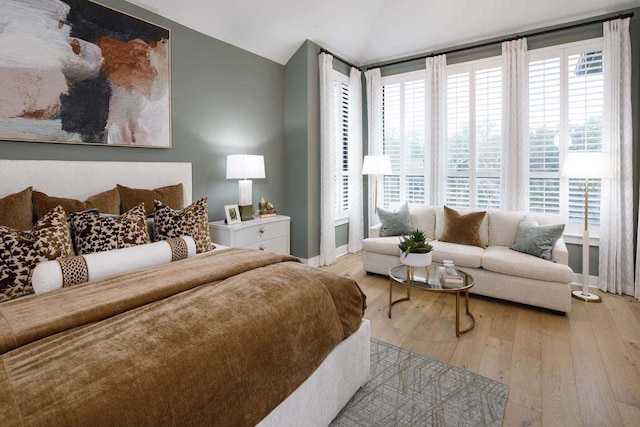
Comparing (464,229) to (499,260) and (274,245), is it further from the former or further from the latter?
(274,245)

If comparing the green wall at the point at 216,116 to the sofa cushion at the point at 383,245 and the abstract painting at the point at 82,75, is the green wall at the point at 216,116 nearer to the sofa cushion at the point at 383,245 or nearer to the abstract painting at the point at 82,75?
the abstract painting at the point at 82,75

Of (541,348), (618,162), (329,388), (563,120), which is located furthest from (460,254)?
(329,388)

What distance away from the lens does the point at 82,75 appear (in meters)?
2.57

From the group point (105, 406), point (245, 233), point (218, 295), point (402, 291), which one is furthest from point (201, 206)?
point (402, 291)

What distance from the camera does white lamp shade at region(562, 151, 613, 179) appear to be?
3146 millimetres

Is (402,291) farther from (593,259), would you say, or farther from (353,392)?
(593,259)

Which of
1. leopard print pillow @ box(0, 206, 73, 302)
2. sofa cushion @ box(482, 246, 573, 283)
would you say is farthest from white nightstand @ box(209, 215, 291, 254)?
sofa cushion @ box(482, 246, 573, 283)

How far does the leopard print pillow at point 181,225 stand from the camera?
2423 millimetres

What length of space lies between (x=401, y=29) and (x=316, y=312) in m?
4.17

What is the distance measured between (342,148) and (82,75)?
3074mm

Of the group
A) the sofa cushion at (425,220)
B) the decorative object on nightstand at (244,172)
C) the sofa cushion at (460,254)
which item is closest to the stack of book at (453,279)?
the sofa cushion at (460,254)

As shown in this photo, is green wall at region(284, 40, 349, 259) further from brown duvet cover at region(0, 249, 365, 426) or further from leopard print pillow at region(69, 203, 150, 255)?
brown duvet cover at region(0, 249, 365, 426)

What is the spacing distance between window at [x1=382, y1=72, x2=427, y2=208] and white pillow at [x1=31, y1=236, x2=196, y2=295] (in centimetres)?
335

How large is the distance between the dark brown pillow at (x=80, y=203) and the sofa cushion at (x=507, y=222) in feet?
11.9
